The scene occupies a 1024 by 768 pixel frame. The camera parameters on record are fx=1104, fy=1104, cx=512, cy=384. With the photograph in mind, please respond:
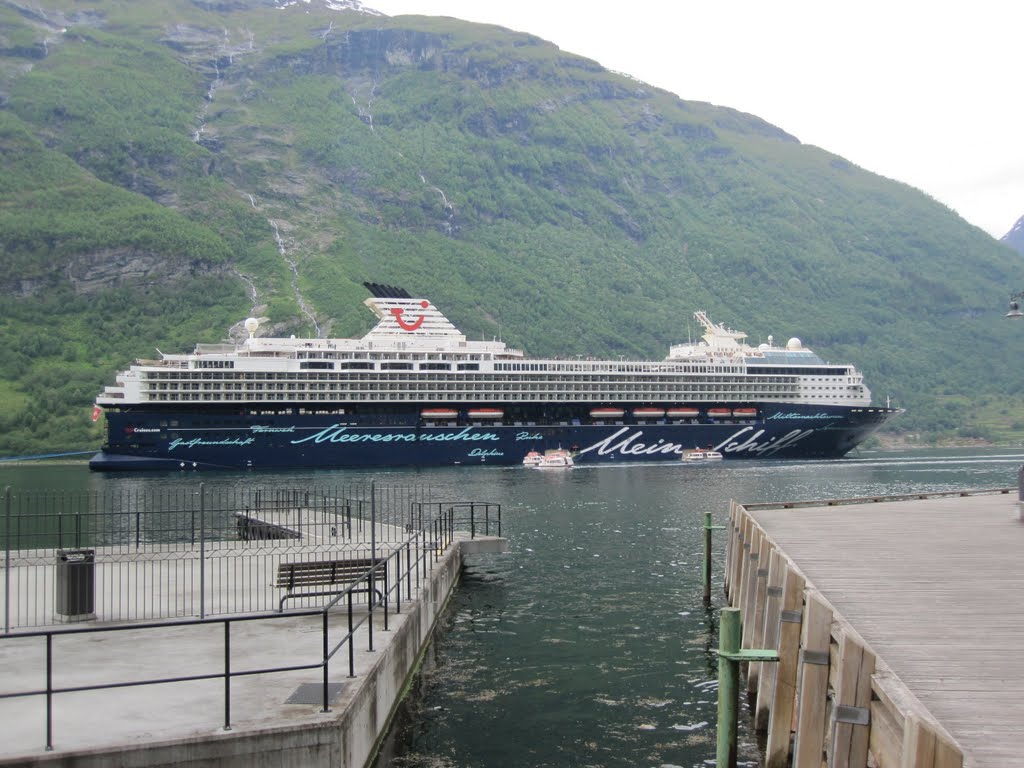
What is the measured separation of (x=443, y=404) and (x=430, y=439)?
410cm

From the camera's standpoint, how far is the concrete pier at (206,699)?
1023cm

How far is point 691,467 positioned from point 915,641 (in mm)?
72878

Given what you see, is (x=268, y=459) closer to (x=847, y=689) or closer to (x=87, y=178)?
(x=847, y=689)

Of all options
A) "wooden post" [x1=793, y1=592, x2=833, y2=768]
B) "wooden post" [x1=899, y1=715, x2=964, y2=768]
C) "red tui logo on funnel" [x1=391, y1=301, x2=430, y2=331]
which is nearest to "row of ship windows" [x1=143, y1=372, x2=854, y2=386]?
"red tui logo on funnel" [x1=391, y1=301, x2=430, y2=331]

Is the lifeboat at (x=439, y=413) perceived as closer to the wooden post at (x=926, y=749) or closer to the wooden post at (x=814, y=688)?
the wooden post at (x=814, y=688)

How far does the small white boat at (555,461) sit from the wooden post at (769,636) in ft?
225

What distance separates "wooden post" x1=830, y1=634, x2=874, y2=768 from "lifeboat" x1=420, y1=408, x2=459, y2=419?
8121 cm

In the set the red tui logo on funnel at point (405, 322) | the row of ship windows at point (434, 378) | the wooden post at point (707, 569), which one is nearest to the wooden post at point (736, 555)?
the wooden post at point (707, 569)

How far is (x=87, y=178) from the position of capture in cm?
18275

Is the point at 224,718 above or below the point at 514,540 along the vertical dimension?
above

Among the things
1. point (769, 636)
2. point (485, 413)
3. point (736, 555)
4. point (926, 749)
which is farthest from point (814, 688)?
point (485, 413)

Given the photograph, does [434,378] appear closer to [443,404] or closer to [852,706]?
[443,404]

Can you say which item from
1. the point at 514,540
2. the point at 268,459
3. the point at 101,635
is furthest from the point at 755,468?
the point at 101,635

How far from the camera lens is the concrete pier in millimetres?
10227
